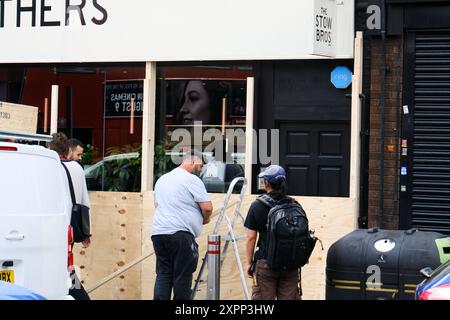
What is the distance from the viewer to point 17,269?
8.70 meters

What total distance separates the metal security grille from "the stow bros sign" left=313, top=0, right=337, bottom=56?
3.62 feet

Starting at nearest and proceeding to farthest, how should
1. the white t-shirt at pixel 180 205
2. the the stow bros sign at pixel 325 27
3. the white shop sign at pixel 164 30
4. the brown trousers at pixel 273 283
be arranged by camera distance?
the brown trousers at pixel 273 283
the white t-shirt at pixel 180 205
the the stow bros sign at pixel 325 27
the white shop sign at pixel 164 30

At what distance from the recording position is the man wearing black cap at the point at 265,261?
10.4 meters

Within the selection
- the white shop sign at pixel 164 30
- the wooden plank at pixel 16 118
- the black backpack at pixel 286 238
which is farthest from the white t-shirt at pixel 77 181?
the white shop sign at pixel 164 30

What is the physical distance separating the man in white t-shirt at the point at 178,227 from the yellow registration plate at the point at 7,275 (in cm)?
281

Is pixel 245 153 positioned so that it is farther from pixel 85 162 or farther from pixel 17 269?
pixel 17 269

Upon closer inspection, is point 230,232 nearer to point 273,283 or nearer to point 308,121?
point 273,283

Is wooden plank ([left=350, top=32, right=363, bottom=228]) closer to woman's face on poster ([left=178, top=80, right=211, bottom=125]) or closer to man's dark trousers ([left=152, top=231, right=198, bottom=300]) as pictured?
woman's face on poster ([left=178, top=80, right=211, bottom=125])

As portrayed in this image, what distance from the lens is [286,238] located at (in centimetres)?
1015

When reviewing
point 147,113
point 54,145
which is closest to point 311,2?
point 147,113

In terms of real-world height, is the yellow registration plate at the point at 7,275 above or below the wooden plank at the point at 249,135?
below

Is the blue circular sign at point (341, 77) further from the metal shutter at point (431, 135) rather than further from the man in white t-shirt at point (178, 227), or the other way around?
the man in white t-shirt at point (178, 227)

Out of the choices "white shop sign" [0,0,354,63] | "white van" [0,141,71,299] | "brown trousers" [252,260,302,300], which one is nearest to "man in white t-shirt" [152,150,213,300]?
"brown trousers" [252,260,302,300]

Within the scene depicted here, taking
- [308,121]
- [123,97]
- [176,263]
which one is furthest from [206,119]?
[176,263]
